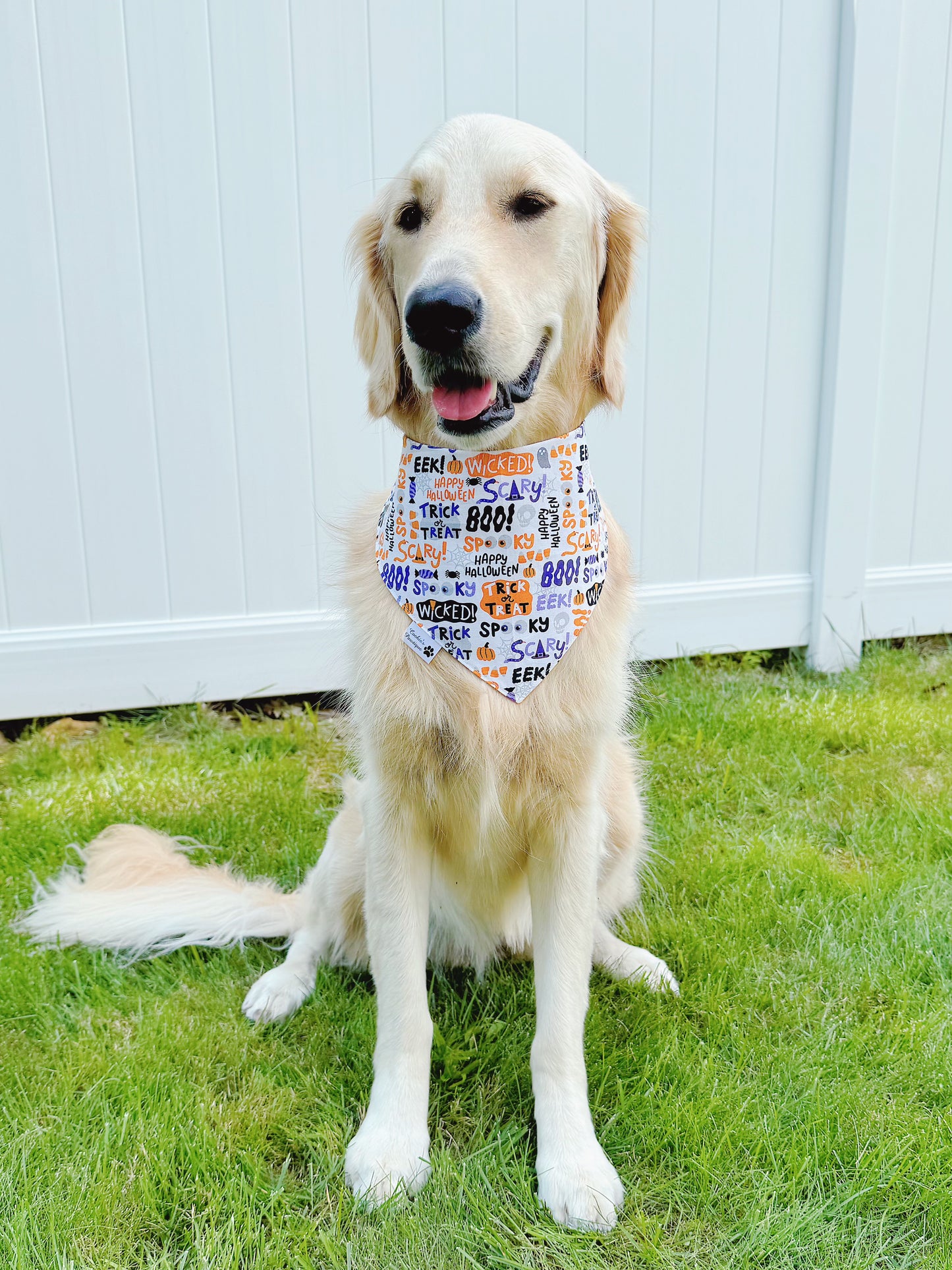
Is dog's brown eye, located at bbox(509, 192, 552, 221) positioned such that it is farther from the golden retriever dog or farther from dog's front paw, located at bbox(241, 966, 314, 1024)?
dog's front paw, located at bbox(241, 966, 314, 1024)

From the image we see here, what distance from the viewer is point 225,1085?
1620 millimetres

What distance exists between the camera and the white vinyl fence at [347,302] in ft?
9.61

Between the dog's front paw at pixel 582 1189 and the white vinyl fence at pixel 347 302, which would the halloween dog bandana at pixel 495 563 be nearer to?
the dog's front paw at pixel 582 1189

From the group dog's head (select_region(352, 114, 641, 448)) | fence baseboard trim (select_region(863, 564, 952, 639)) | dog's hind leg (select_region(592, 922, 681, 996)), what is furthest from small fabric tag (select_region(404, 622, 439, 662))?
fence baseboard trim (select_region(863, 564, 952, 639))

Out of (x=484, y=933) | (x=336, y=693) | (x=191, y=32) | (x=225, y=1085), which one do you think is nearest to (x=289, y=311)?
(x=191, y=32)

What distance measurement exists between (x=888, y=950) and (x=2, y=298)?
122 inches

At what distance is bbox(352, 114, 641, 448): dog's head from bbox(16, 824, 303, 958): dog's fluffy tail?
1.12 metres

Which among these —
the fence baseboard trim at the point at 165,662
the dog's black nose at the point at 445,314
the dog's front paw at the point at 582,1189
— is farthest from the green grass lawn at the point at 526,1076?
the dog's black nose at the point at 445,314

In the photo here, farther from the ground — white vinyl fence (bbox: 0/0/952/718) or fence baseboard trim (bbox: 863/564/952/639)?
white vinyl fence (bbox: 0/0/952/718)

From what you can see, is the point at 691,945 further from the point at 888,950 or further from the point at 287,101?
the point at 287,101

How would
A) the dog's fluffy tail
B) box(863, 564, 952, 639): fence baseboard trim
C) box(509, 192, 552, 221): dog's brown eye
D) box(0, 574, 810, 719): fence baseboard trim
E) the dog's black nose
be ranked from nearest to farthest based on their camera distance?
the dog's black nose
box(509, 192, 552, 221): dog's brown eye
the dog's fluffy tail
box(0, 574, 810, 719): fence baseboard trim
box(863, 564, 952, 639): fence baseboard trim

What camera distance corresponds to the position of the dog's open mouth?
4.63 feet

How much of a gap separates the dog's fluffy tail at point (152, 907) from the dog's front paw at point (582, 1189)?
0.85 metres

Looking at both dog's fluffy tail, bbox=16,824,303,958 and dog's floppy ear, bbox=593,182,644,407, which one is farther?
dog's fluffy tail, bbox=16,824,303,958
